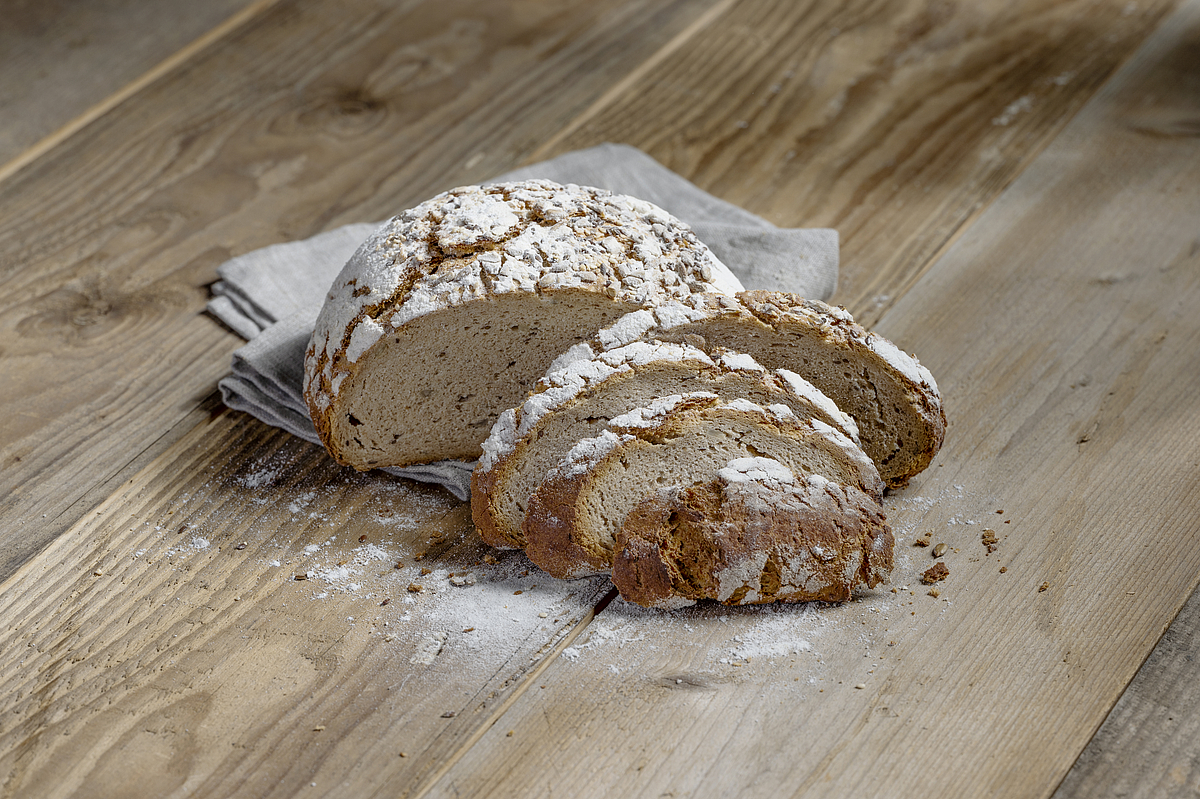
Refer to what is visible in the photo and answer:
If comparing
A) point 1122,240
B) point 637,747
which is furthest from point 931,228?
point 637,747

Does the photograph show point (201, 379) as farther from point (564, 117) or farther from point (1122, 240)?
point (1122, 240)

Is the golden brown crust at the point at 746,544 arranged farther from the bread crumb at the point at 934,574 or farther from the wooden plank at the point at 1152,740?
the wooden plank at the point at 1152,740

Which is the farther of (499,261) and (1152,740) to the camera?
(499,261)

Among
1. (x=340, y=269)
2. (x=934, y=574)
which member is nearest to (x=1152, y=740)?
(x=934, y=574)

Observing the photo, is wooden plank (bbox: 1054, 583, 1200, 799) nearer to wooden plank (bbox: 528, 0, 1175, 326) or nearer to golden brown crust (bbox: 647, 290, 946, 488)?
golden brown crust (bbox: 647, 290, 946, 488)

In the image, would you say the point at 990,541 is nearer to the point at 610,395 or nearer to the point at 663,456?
the point at 663,456

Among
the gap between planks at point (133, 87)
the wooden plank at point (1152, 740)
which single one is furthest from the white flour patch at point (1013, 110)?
the gap between planks at point (133, 87)
